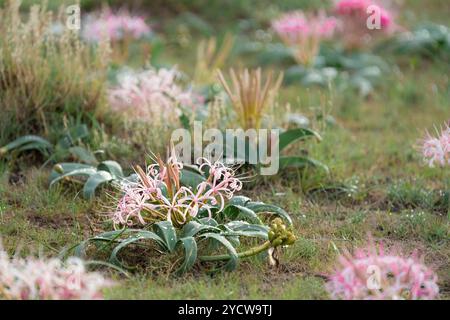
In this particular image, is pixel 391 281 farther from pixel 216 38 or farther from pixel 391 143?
pixel 216 38

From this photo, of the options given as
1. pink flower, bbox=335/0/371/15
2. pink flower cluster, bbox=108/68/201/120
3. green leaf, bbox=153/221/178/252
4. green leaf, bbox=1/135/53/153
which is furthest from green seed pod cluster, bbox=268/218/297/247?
pink flower, bbox=335/0/371/15

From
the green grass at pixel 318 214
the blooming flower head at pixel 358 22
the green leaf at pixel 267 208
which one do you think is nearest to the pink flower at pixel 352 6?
the blooming flower head at pixel 358 22

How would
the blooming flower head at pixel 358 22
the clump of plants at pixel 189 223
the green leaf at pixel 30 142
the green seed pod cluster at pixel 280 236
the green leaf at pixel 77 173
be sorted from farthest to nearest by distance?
the blooming flower head at pixel 358 22 → the green leaf at pixel 30 142 → the green leaf at pixel 77 173 → the clump of plants at pixel 189 223 → the green seed pod cluster at pixel 280 236

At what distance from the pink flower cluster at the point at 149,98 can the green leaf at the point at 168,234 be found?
5.35 feet

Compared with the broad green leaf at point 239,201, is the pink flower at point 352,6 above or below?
above

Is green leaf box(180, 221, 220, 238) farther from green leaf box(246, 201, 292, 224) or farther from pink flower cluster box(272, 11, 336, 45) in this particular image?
pink flower cluster box(272, 11, 336, 45)

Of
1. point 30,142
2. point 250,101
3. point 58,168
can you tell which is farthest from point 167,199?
point 30,142

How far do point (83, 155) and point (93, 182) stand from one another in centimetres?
50

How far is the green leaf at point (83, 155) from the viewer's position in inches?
185

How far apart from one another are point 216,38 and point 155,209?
5.07 m

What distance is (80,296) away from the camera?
9.71 feet

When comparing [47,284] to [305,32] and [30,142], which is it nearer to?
[30,142]

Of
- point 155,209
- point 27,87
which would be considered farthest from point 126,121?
point 155,209

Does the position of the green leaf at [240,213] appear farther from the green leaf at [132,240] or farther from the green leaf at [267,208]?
the green leaf at [132,240]
